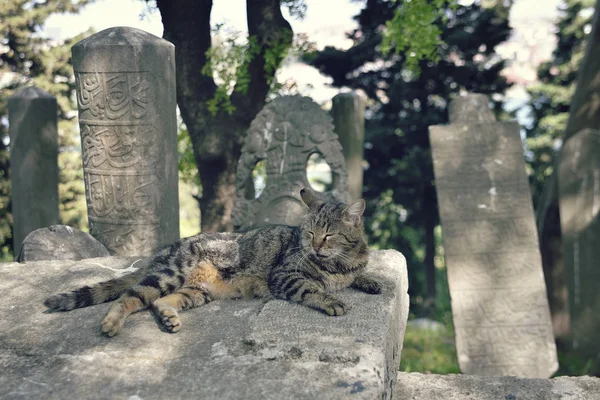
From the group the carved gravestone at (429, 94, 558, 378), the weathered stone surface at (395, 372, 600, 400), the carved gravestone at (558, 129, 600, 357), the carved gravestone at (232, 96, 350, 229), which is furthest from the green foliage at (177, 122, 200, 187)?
the weathered stone surface at (395, 372, 600, 400)

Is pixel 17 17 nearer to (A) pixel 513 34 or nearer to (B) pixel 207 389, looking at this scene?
(A) pixel 513 34

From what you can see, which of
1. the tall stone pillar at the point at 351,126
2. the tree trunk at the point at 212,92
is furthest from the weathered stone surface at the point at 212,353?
the tree trunk at the point at 212,92

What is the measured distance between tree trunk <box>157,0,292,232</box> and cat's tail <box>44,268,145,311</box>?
4.64 meters

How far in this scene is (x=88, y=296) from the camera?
11.5 feet

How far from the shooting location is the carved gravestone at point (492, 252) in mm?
6727

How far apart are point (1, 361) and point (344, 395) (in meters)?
1.64

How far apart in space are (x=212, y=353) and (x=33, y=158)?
622 cm

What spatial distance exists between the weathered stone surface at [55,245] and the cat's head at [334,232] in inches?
97.9

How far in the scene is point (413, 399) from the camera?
3.61 meters

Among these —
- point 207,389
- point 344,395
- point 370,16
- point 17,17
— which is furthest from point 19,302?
point 17,17

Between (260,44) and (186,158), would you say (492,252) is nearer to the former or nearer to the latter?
(260,44)

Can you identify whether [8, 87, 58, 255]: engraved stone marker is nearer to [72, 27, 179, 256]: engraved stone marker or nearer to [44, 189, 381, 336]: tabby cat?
[72, 27, 179, 256]: engraved stone marker

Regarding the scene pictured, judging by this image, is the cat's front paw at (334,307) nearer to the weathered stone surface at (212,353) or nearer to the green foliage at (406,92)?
the weathered stone surface at (212,353)

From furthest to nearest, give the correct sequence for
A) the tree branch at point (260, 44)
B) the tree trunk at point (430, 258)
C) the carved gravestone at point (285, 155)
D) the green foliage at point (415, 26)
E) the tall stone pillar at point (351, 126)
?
1. the tree trunk at point (430, 258)
2. the tall stone pillar at point (351, 126)
3. the tree branch at point (260, 44)
4. the green foliage at point (415, 26)
5. the carved gravestone at point (285, 155)
